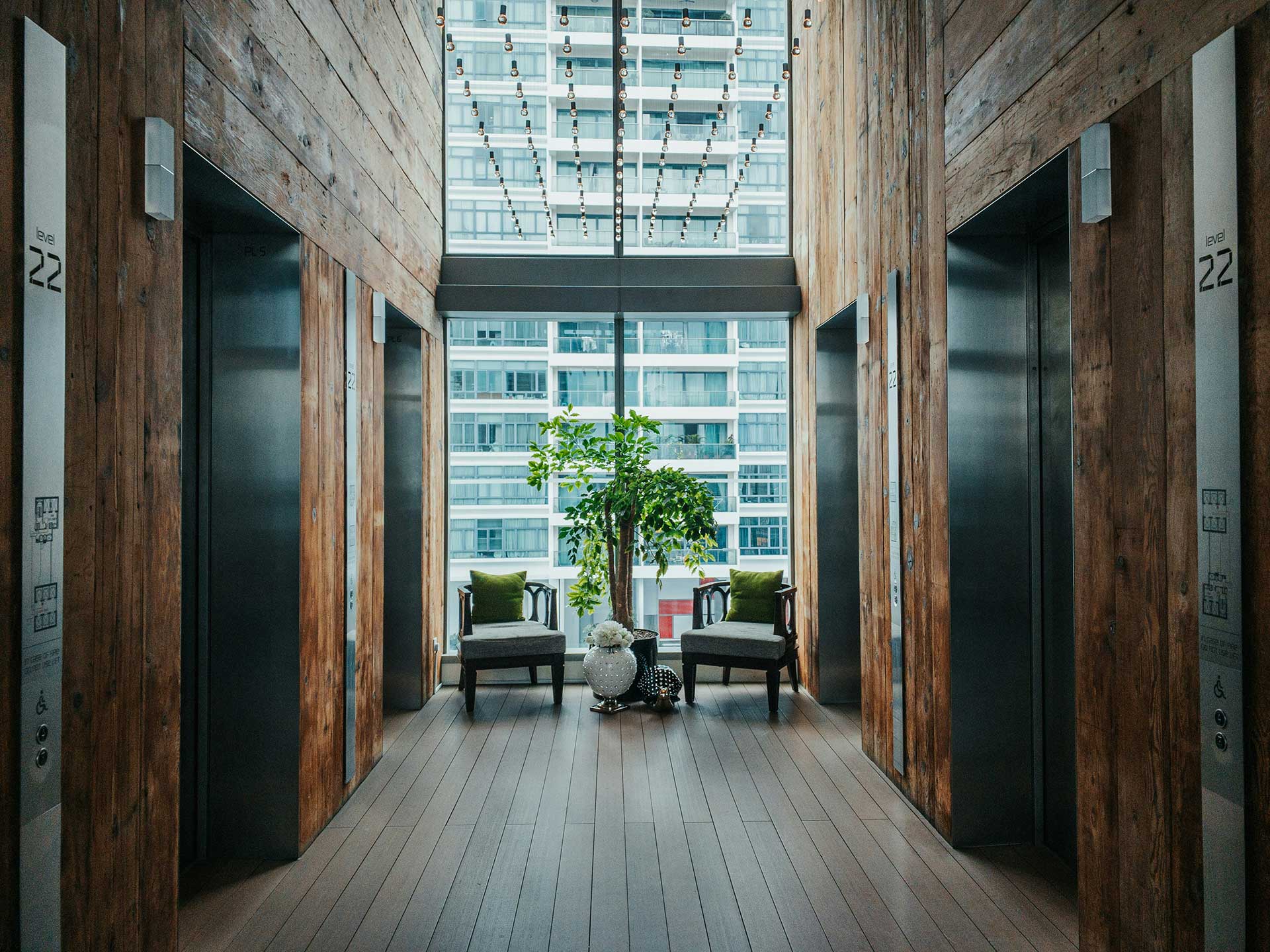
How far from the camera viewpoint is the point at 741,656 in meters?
5.23

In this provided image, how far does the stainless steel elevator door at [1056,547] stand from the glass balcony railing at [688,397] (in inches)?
125

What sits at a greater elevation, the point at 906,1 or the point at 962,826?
the point at 906,1

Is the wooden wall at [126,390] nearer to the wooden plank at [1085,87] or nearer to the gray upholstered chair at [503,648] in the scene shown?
the gray upholstered chair at [503,648]

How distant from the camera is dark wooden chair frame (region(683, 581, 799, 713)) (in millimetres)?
5172

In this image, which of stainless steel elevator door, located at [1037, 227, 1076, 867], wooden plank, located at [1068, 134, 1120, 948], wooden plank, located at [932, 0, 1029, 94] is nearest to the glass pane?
stainless steel elevator door, located at [1037, 227, 1076, 867]

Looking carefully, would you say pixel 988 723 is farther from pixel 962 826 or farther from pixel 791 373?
pixel 791 373

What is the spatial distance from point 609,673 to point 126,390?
364cm

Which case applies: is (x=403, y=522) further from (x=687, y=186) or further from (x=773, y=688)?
(x=687, y=186)

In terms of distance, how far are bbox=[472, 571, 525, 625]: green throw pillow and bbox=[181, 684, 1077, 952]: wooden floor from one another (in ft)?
4.06

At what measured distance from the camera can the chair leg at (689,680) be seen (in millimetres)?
5387

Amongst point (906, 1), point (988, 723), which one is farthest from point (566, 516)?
point (906, 1)

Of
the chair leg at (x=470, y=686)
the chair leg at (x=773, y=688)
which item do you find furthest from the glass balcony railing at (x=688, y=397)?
the chair leg at (x=470, y=686)

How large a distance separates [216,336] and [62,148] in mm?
1506

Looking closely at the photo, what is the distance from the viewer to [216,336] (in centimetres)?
316
